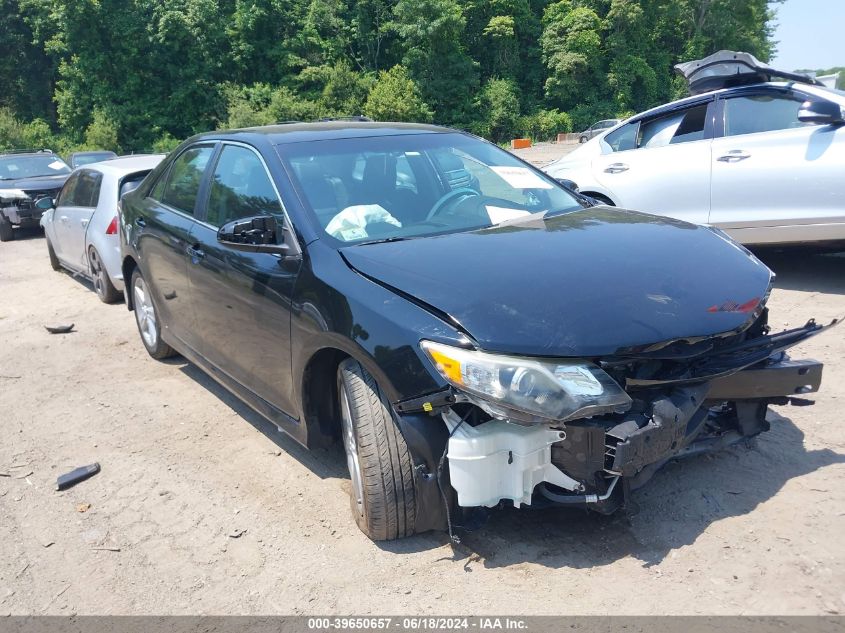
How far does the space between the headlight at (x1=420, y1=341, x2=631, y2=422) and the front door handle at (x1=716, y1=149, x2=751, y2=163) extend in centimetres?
452

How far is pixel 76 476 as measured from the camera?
4.02 metres

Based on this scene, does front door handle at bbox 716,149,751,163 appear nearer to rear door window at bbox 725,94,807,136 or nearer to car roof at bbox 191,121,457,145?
rear door window at bbox 725,94,807,136

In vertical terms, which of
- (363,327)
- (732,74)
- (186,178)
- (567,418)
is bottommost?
(567,418)

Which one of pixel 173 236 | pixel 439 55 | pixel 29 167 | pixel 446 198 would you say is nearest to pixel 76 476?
pixel 173 236

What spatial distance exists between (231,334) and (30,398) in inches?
88.4

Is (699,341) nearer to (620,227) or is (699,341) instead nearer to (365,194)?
(620,227)

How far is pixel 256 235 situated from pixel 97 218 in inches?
203

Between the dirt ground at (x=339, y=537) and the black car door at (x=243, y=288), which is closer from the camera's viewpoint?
the dirt ground at (x=339, y=537)

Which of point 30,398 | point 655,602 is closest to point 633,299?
point 655,602

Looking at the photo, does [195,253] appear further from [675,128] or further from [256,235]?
[675,128]

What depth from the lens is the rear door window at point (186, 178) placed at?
15.4 feet

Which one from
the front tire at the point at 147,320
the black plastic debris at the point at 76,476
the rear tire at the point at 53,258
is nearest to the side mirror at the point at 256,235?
the black plastic debris at the point at 76,476

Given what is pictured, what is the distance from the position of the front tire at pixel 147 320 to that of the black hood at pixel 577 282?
2.93m

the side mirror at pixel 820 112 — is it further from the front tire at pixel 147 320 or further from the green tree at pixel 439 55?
the green tree at pixel 439 55
